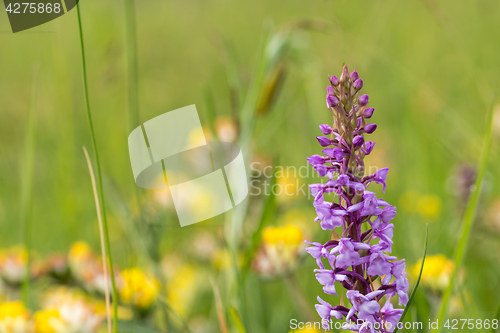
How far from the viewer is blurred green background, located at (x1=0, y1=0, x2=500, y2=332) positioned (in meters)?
0.71

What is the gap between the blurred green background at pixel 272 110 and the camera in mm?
713

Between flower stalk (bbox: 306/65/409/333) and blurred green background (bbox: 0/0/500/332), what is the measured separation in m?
0.05

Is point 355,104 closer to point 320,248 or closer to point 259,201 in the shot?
point 320,248

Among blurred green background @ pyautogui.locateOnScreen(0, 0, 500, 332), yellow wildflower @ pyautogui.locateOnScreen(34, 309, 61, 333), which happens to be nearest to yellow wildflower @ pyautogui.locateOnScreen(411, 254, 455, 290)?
blurred green background @ pyautogui.locateOnScreen(0, 0, 500, 332)

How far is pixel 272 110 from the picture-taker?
82cm

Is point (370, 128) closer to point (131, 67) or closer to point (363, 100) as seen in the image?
point (363, 100)

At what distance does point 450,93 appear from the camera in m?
1.71

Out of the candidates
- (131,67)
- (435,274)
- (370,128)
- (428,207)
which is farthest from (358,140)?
(428,207)

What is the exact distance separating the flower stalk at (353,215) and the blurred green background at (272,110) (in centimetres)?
5

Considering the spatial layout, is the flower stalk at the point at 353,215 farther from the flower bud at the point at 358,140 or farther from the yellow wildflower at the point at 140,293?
the yellow wildflower at the point at 140,293

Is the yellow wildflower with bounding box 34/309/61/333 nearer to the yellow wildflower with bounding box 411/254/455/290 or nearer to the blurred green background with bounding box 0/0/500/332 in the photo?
the blurred green background with bounding box 0/0/500/332

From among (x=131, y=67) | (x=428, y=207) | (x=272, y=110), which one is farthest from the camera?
(x=428, y=207)

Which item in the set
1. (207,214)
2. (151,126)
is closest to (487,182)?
(207,214)

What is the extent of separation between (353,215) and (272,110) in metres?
0.60
